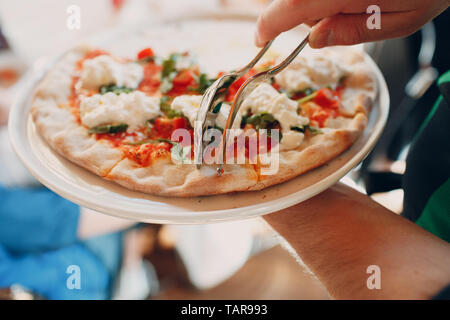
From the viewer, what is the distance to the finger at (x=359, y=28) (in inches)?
42.6

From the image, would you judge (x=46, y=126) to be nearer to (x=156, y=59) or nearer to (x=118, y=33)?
(x=156, y=59)

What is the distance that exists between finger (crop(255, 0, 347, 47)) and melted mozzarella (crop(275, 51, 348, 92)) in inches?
23.3

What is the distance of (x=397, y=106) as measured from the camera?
3031 millimetres

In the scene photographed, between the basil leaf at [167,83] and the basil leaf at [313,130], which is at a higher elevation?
the basil leaf at [167,83]

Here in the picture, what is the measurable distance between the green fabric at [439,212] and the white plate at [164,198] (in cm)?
35

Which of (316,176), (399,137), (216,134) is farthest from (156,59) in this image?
(399,137)

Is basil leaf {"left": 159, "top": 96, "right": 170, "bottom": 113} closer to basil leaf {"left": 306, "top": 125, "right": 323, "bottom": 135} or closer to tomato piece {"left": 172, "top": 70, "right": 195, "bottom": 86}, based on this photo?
tomato piece {"left": 172, "top": 70, "right": 195, "bottom": 86}

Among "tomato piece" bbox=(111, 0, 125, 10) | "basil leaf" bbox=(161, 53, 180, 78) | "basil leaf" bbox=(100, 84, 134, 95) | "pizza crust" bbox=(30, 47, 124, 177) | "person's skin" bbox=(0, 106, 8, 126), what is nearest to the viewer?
"pizza crust" bbox=(30, 47, 124, 177)

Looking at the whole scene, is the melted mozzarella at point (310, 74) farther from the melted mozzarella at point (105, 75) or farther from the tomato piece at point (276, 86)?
the melted mozzarella at point (105, 75)

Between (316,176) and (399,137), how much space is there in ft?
5.53

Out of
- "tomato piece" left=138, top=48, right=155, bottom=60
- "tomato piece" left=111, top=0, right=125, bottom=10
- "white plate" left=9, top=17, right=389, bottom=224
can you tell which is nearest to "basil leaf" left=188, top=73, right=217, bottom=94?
"tomato piece" left=138, top=48, right=155, bottom=60

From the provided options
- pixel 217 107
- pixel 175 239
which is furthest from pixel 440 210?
pixel 175 239

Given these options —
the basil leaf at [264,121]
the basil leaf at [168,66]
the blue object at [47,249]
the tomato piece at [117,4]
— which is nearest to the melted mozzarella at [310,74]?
the basil leaf at [264,121]

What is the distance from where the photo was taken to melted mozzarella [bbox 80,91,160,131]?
1.53 meters
